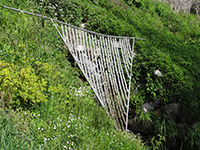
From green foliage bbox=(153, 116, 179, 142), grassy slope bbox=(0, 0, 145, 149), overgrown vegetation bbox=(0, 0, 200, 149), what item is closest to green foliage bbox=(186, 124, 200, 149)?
overgrown vegetation bbox=(0, 0, 200, 149)

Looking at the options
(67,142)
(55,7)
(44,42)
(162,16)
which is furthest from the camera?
(162,16)

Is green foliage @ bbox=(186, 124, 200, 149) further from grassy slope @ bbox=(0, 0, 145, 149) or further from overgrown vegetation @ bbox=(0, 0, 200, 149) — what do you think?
grassy slope @ bbox=(0, 0, 145, 149)

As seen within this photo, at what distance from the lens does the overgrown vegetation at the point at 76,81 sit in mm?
3033

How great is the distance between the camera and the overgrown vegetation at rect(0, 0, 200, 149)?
3033 millimetres

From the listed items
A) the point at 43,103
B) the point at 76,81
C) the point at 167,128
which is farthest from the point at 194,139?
the point at 43,103

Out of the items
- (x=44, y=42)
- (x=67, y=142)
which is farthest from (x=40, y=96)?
(x=44, y=42)

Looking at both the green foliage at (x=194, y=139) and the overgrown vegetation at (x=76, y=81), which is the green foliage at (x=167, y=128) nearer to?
the overgrown vegetation at (x=76, y=81)

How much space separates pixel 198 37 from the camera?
8672 mm

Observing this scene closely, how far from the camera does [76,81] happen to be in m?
4.97

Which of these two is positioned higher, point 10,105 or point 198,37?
point 198,37

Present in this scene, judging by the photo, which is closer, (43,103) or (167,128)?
(43,103)

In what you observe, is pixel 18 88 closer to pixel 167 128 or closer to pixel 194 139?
pixel 167 128

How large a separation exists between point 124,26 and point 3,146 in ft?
18.3

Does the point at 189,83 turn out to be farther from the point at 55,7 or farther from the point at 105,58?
the point at 55,7
